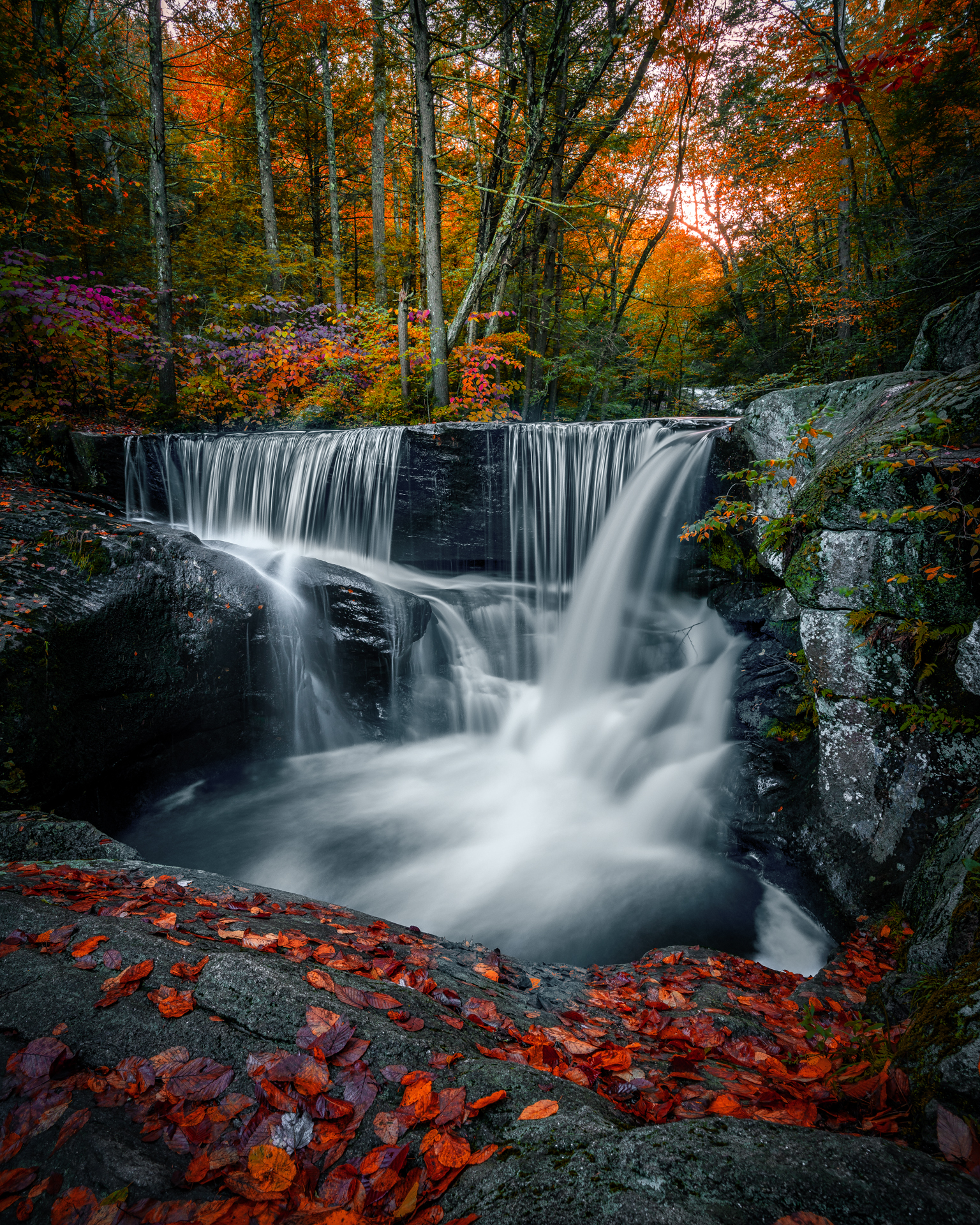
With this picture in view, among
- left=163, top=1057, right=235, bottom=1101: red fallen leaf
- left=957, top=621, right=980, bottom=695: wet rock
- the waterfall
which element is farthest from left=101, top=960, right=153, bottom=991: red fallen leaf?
the waterfall

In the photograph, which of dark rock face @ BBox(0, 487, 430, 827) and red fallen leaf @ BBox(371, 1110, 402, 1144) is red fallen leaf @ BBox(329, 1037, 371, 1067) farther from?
dark rock face @ BBox(0, 487, 430, 827)

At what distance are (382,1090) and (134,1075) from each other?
0.70 m

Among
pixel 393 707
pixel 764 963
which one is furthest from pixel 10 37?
pixel 764 963

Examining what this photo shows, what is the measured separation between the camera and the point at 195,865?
4.63 metres

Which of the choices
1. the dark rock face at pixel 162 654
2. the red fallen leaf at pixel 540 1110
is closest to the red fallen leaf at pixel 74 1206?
the red fallen leaf at pixel 540 1110

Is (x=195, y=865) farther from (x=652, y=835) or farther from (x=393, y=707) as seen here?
(x=652, y=835)

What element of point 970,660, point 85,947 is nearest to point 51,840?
point 85,947

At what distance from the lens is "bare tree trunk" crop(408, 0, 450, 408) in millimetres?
9086

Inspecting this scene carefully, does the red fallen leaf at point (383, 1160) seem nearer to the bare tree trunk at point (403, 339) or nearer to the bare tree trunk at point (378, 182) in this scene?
the bare tree trunk at point (403, 339)

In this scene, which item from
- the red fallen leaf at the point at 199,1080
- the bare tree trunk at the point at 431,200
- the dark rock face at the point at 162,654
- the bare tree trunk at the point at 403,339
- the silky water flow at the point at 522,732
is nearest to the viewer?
the red fallen leaf at the point at 199,1080

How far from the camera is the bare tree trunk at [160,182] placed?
10.5m

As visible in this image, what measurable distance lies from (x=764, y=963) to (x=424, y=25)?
46.1 feet

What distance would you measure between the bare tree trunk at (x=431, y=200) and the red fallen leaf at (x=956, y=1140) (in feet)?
35.4

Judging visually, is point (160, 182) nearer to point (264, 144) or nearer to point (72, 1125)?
point (264, 144)
